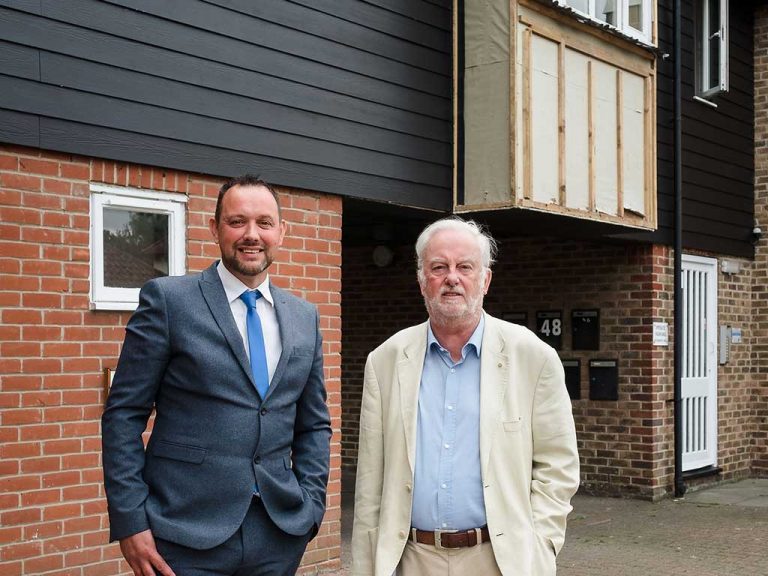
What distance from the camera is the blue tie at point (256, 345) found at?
3271mm

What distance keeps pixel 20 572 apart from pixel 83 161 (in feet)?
7.21

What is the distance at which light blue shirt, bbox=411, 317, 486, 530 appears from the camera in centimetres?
327

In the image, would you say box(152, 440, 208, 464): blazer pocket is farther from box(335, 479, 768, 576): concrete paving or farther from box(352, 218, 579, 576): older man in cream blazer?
box(335, 479, 768, 576): concrete paving

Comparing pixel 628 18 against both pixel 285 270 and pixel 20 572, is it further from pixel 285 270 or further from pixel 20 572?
pixel 20 572

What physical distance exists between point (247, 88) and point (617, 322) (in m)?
5.72

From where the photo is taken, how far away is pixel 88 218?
5918 mm

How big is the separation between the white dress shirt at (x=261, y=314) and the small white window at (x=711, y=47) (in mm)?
9699

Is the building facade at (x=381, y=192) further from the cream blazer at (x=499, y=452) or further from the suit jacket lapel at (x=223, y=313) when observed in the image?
the cream blazer at (x=499, y=452)

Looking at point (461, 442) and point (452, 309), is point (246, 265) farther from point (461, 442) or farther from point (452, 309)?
point (461, 442)

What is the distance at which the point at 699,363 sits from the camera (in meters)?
12.1

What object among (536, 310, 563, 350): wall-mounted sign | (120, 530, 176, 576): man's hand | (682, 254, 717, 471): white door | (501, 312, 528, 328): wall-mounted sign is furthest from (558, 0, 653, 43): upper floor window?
(120, 530, 176, 576): man's hand

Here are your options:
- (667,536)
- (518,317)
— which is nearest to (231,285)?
(667,536)

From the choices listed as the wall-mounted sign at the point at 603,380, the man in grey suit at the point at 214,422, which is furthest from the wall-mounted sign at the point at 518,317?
the man in grey suit at the point at 214,422

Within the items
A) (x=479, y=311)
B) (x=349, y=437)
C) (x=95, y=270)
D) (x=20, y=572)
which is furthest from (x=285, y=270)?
(x=349, y=437)
